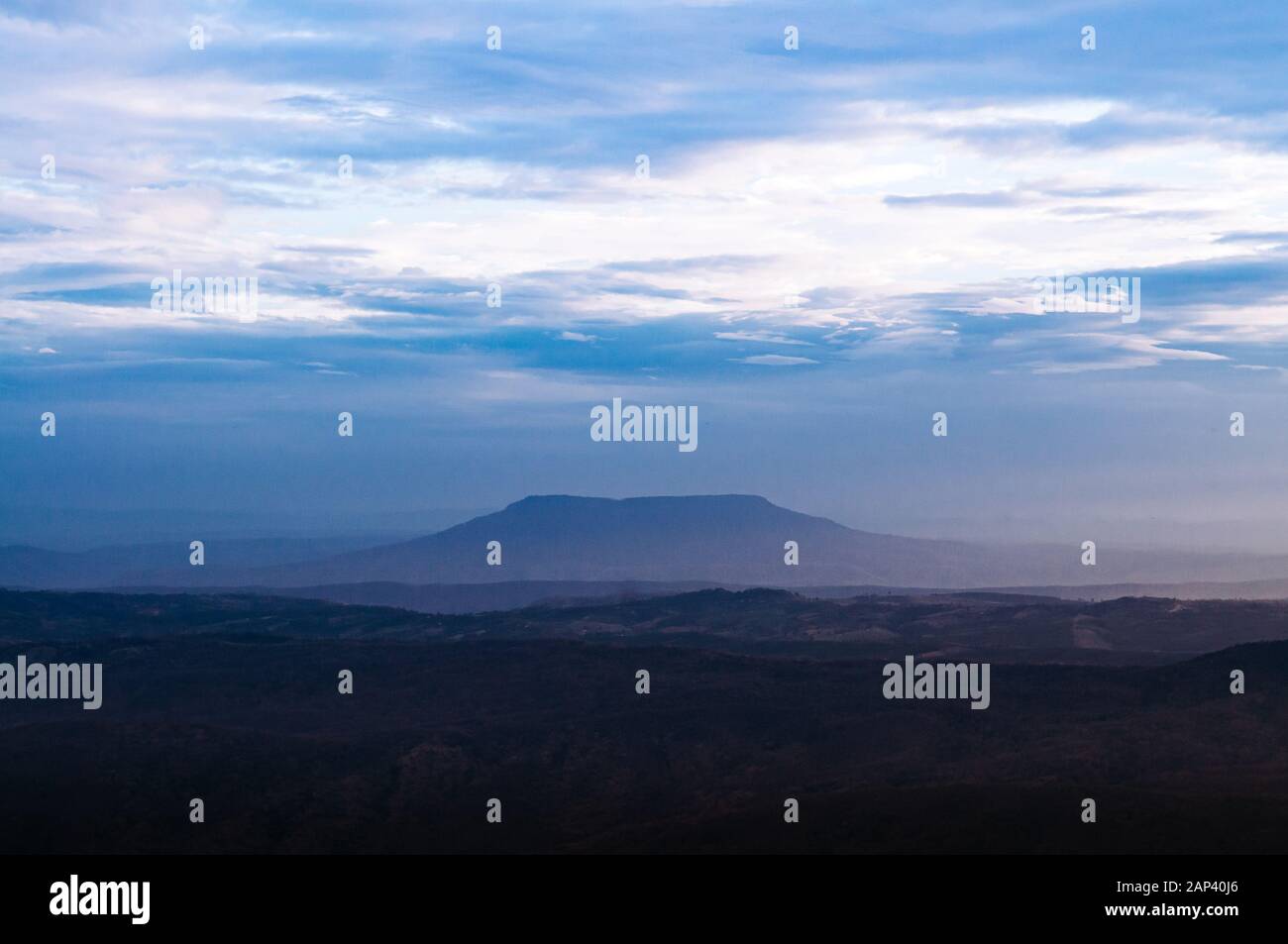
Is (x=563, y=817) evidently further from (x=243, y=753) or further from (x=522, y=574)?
(x=522, y=574)

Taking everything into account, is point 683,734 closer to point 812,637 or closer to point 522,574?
point 812,637

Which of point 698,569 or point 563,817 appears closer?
point 563,817
